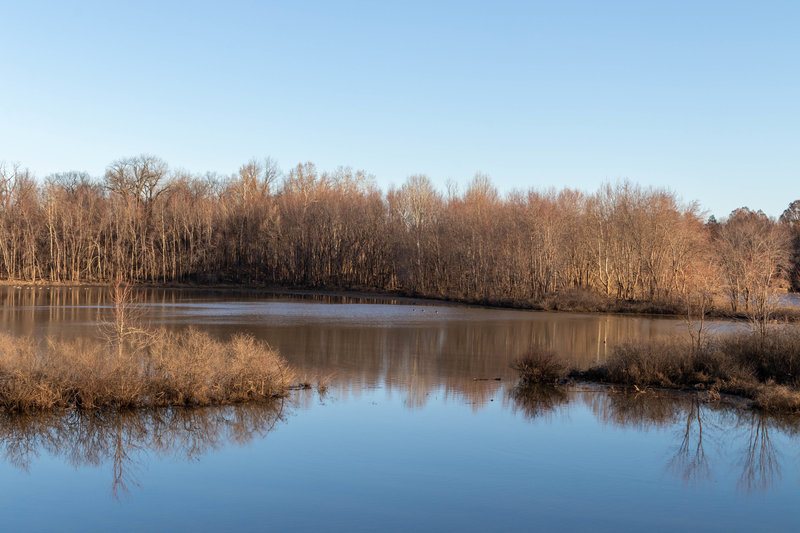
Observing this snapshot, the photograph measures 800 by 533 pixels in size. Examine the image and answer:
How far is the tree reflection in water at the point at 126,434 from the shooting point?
11766 millimetres

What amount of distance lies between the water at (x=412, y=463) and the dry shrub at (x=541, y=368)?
72 centimetres

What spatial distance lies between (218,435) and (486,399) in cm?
671

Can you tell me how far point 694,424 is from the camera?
587 inches

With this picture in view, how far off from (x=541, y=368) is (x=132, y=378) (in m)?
10.4

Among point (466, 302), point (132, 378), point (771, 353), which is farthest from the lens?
point (466, 302)

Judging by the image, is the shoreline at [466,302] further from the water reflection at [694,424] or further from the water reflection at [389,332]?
the water reflection at [694,424]

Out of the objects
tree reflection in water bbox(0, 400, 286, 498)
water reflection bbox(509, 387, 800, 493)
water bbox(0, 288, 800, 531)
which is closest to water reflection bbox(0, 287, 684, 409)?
water bbox(0, 288, 800, 531)

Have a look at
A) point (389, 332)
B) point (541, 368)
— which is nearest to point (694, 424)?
point (541, 368)

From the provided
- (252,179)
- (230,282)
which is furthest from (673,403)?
(252,179)

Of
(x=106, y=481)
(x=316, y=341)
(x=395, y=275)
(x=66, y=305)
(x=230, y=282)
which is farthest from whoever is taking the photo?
(x=230, y=282)

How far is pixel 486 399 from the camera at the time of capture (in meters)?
A: 16.8

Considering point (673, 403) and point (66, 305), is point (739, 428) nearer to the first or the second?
point (673, 403)

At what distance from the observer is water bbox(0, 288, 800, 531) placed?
31.5ft

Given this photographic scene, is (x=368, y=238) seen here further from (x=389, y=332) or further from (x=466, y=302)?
(x=389, y=332)
